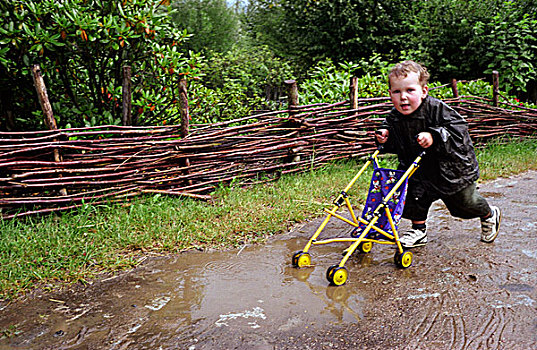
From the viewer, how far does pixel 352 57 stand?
10820 mm

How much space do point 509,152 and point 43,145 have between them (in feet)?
21.5

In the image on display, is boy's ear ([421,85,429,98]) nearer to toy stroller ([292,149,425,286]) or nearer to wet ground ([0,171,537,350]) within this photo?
toy stroller ([292,149,425,286])

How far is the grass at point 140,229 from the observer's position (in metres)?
3.25

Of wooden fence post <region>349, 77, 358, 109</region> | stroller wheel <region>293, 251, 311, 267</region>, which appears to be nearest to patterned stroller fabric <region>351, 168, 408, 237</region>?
stroller wheel <region>293, 251, 311, 267</region>

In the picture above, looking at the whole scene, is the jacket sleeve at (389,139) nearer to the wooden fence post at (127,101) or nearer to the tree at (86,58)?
the tree at (86,58)

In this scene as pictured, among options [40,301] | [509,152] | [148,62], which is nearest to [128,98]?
[148,62]

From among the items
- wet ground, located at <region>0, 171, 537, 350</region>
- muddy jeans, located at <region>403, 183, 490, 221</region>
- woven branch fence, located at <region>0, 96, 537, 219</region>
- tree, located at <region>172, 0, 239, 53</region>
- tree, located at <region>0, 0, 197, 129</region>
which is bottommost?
wet ground, located at <region>0, 171, 537, 350</region>

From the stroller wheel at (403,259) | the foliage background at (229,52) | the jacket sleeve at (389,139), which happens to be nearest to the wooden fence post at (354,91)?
the foliage background at (229,52)

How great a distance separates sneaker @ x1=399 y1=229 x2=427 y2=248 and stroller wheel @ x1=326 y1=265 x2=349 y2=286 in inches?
30.0

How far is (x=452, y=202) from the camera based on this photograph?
136 inches

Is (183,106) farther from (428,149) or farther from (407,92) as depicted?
(428,149)

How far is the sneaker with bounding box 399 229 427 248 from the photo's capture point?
351 cm

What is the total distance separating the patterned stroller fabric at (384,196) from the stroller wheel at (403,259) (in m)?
0.19

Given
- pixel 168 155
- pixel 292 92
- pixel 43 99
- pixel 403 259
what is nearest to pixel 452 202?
pixel 403 259
